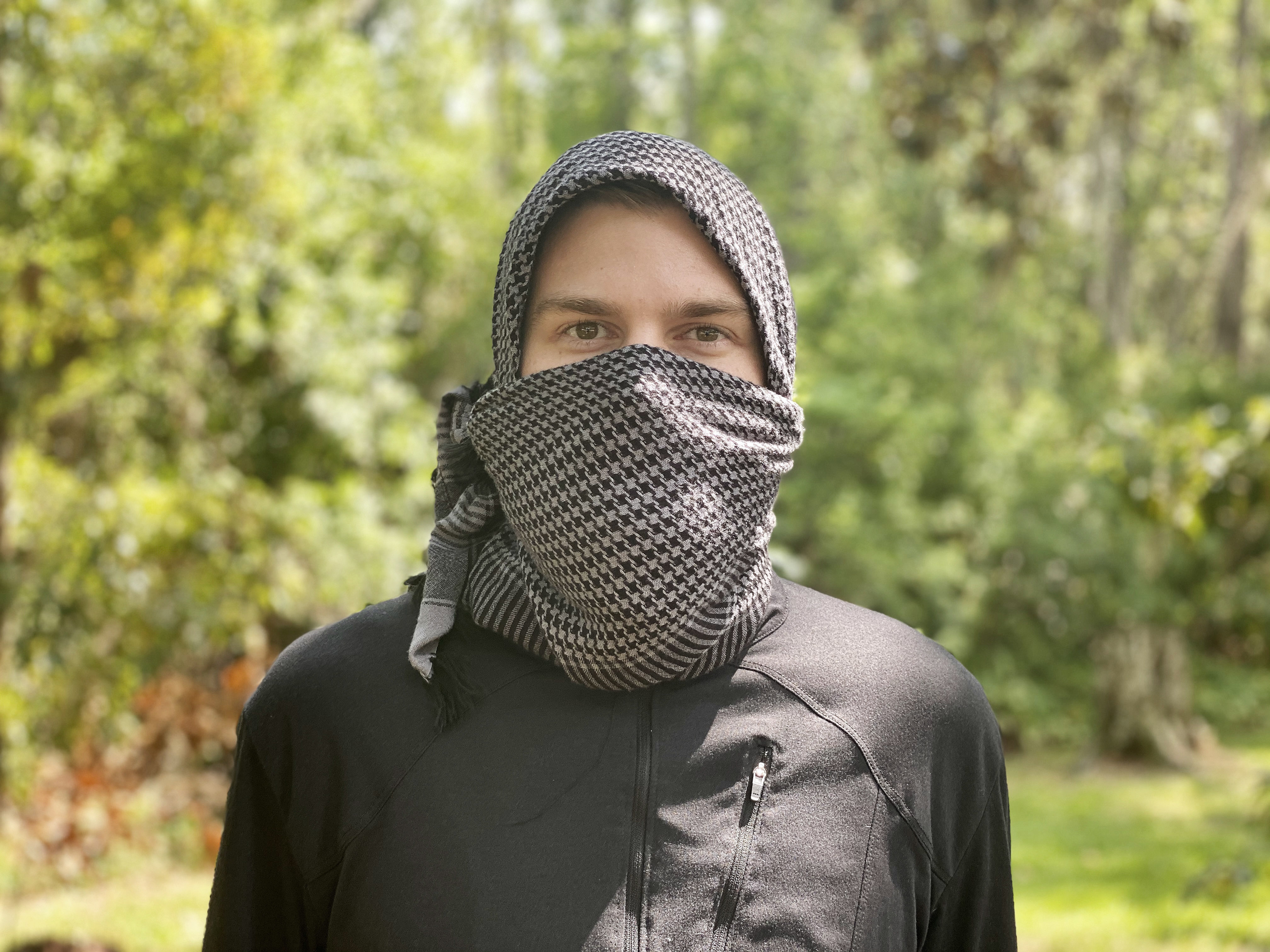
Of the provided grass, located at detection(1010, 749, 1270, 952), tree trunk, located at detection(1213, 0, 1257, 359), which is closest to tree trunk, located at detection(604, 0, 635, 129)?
tree trunk, located at detection(1213, 0, 1257, 359)

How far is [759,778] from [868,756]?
0.51ft

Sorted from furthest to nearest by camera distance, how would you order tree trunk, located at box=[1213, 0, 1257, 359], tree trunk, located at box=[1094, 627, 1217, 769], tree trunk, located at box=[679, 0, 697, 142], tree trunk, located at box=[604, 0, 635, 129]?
tree trunk, located at box=[604, 0, 635, 129], tree trunk, located at box=[679, 0, 697, 142], tree trunk, located at box=[1094, 627, 1217, 769], tree trunk, located at box=[1213, 0, 1257, 359]

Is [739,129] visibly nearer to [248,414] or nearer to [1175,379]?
[1175,379]

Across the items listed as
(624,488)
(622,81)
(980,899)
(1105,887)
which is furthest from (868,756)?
(622,81)

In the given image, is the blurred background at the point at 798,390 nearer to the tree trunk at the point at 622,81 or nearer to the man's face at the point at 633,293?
the man's face at the point at 633,293

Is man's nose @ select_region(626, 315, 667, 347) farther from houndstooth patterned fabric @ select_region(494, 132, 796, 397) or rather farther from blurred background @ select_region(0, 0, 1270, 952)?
blurred background @ select_region(0, 0, 1270, 952)

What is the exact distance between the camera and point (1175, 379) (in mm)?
12844

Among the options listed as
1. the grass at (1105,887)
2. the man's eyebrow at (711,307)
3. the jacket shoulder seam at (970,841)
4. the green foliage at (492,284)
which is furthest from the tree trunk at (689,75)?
the jacket shoulder seam at (970,841)

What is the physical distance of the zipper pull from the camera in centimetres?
150

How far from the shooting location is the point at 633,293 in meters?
1.59

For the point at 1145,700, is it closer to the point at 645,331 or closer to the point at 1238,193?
the point at 1238,193

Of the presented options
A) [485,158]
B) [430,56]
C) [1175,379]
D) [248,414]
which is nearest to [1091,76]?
[248,414]

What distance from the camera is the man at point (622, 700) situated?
4.75ft

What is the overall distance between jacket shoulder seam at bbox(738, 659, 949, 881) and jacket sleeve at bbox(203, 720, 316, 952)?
681 millimetres
